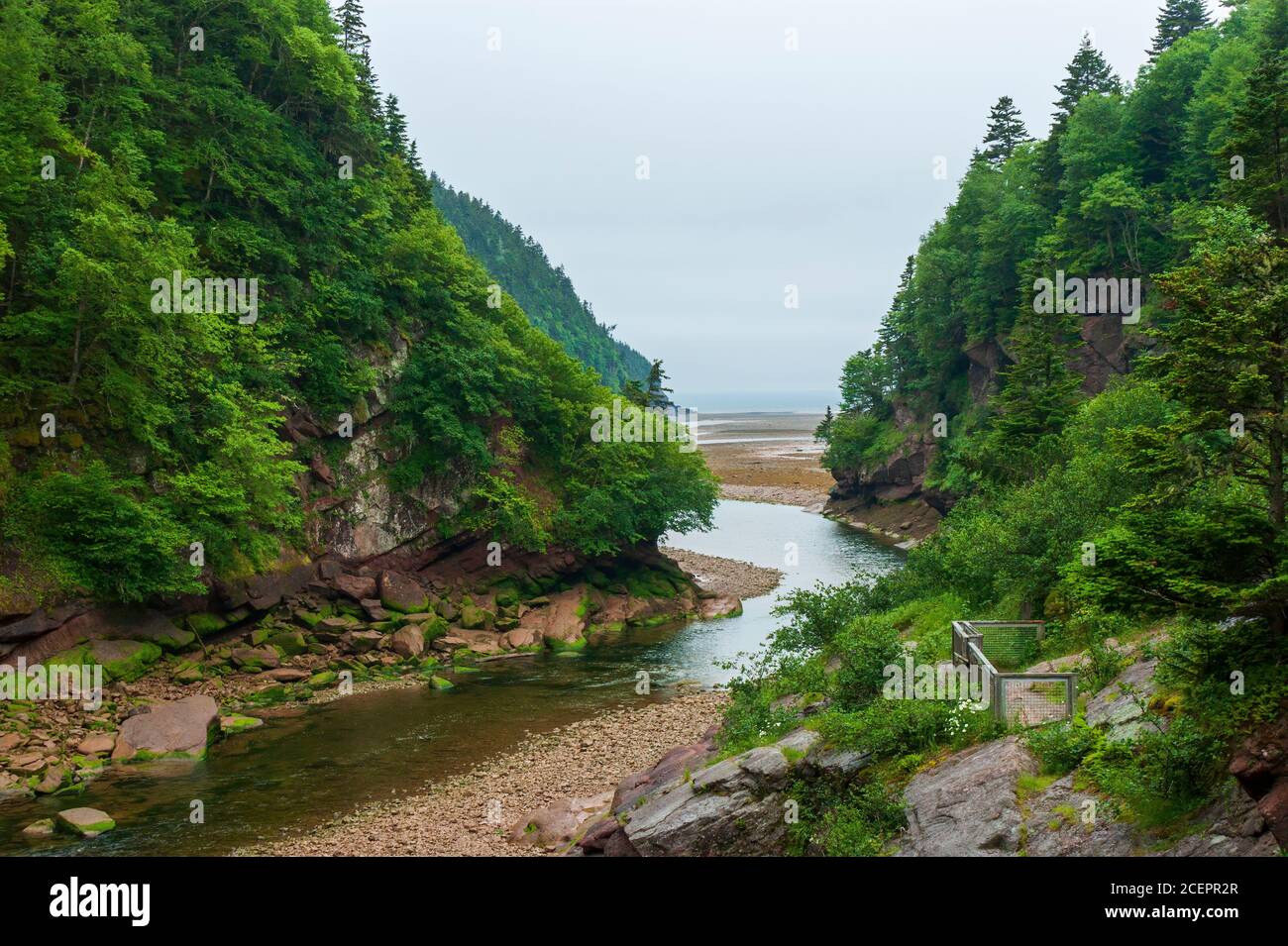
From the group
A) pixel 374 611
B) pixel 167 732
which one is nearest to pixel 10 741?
pixel 167 732

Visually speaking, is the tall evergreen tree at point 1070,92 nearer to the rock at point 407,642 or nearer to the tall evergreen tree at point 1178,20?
the tall evergreen tree at point 1178,20

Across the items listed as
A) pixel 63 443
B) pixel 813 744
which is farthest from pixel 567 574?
pixel 813 744

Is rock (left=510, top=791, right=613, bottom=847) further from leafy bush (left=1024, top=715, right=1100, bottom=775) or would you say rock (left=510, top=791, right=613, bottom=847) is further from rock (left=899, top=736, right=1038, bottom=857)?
leafy bush (left=1024, top=715, right=1100, bottom=775)

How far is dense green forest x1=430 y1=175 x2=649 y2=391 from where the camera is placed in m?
173

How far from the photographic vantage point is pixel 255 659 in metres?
34.6

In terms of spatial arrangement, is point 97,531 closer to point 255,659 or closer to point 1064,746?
point 255,659

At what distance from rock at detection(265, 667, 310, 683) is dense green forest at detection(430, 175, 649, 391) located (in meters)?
135

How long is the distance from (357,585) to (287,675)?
6.84 metres

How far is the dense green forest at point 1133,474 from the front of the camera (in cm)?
1184

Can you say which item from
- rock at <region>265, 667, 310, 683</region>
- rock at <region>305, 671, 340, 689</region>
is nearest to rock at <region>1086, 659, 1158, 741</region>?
rock at <region>305, 671, 340, 689</region>

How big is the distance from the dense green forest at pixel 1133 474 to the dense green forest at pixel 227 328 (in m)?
21.7

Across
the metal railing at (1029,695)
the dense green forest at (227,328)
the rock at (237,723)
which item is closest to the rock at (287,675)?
the rock at (237,723)
